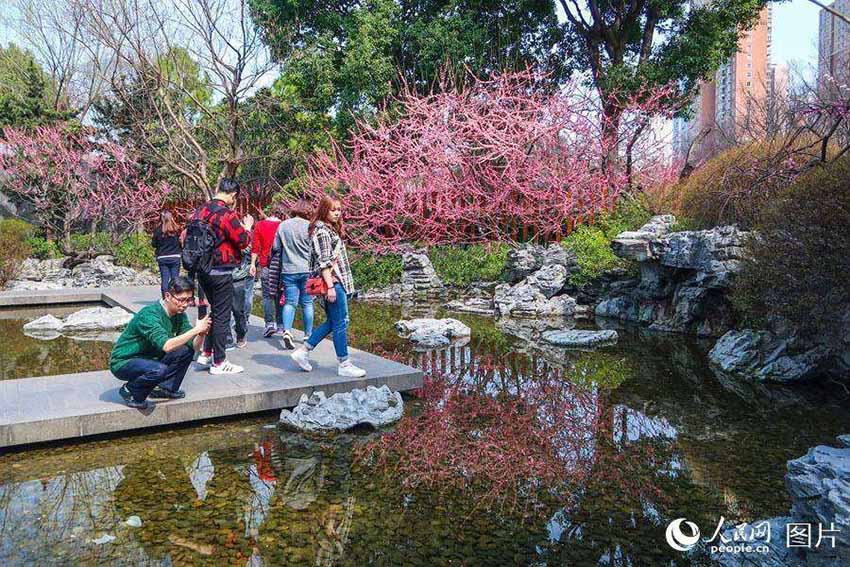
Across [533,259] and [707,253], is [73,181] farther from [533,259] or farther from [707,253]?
[707,253]

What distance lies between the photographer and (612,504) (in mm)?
3725

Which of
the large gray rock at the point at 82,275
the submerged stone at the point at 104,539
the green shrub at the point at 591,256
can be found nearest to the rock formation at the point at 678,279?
the green shrub at the point at 591,256

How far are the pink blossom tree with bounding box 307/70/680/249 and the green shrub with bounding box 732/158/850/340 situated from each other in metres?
7.12

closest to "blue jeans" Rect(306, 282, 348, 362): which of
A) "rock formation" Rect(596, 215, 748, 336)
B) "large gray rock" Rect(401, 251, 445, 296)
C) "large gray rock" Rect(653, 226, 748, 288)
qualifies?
"large gray rock" Rect(653, 226, 748, 288)

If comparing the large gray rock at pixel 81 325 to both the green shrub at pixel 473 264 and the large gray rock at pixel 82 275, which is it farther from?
the green shrub at pixel 473 264

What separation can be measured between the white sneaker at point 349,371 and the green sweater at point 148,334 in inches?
55.7

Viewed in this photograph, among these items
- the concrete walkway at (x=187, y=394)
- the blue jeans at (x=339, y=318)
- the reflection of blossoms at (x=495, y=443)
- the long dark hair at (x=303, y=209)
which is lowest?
the reflection of blossoms at (x=495, y=443)

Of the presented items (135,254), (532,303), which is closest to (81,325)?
(532,303)

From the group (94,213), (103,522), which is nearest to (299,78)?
(94,213)

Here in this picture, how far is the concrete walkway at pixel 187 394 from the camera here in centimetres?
450

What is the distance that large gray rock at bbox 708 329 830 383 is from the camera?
677cm

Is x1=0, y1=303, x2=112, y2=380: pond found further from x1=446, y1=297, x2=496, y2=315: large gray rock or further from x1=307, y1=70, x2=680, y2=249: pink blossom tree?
x1=307, y1=70, x2=680, y2=249: pink blossom tree

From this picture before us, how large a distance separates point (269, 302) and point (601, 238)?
721 centimetres

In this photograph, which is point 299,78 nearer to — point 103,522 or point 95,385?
point 95,385
